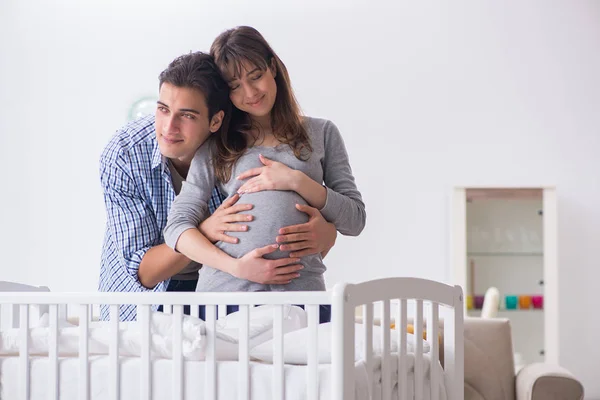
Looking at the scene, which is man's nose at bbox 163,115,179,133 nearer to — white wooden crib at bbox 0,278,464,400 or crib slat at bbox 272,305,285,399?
white wooden crib at bbox 0,278,464,400

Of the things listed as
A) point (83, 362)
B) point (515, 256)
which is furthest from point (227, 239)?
point (515, 256)

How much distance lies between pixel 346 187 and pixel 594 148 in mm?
3346

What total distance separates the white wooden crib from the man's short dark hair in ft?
1.52

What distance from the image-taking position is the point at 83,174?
4.80 m

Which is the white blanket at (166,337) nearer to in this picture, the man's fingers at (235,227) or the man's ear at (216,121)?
the man's fingers at (235,227)

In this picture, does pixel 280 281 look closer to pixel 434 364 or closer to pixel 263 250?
pixel 263 250

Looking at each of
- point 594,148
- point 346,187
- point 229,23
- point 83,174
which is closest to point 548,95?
point 594,148

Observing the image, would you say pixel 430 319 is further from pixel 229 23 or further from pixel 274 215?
pixel 229 23

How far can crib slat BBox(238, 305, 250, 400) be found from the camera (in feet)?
4.66

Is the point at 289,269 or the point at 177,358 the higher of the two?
the point at 289,269

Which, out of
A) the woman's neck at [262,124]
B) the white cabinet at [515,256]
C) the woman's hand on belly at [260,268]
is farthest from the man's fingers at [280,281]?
the white cabinet at [515,256]

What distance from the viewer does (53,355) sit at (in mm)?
1500

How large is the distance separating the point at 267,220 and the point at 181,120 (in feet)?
0.92

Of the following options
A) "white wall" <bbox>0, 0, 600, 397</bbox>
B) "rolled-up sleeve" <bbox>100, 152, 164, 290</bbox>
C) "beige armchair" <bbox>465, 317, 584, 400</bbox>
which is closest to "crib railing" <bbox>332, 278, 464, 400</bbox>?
"rolled-up sleeve" <bbox>100, 152, 164, 290</bbox>
